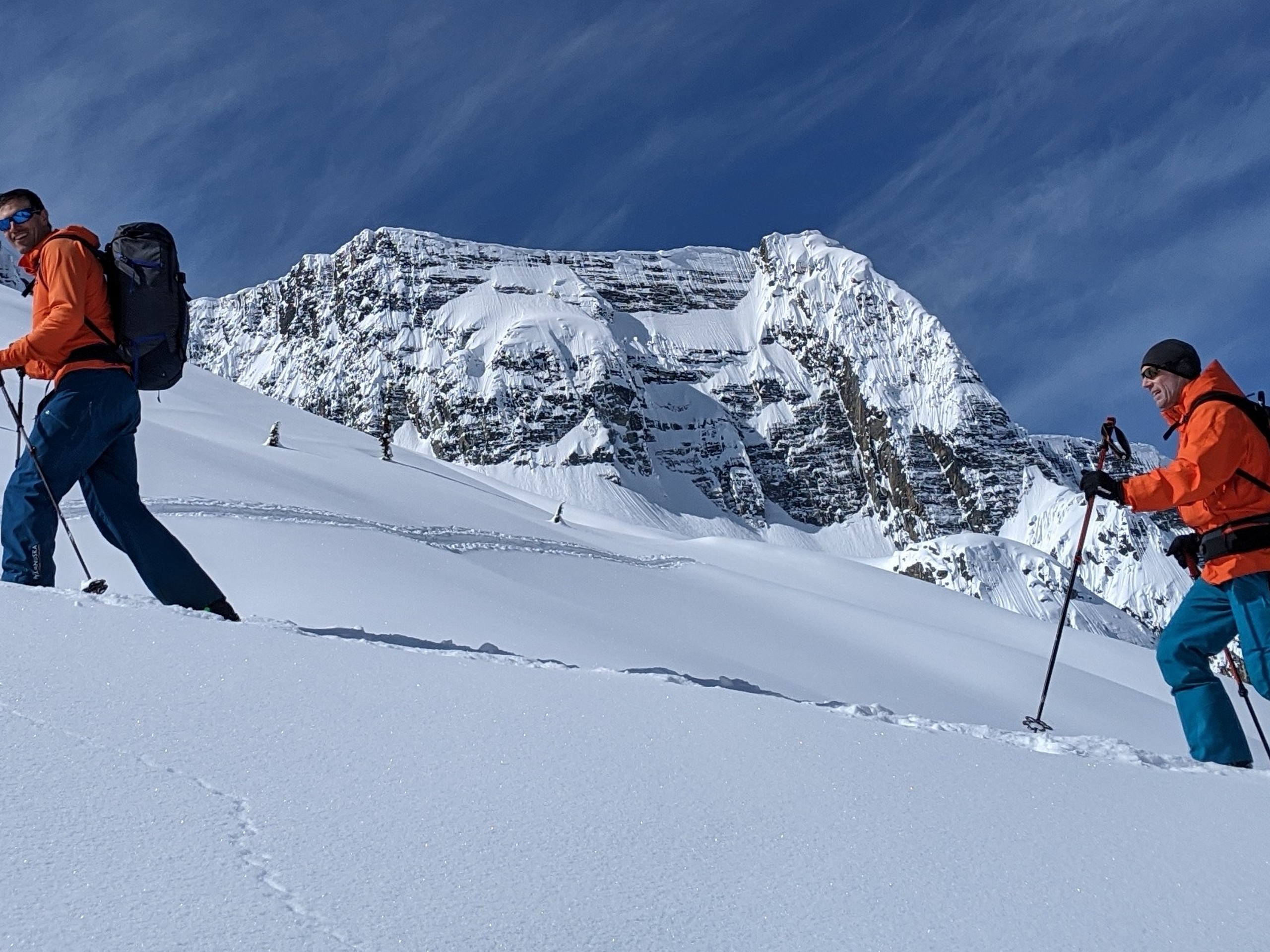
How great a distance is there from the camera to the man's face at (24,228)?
507cm

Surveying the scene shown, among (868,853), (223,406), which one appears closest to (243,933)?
(868,853)

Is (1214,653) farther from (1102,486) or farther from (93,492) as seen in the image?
(93,492)

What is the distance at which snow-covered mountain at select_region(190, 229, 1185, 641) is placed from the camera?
164 metres

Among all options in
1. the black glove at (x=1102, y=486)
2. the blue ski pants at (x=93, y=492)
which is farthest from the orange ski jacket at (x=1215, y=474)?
the blue ski pants at (x=93, y=492)

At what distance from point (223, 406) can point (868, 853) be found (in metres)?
29.5

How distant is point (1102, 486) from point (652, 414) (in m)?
176

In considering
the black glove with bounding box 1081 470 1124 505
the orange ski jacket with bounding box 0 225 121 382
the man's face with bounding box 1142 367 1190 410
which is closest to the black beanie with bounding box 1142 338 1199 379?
the man's face with bounding box 1142 367 1190 410

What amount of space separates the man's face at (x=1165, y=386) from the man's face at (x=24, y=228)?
5892 millimetres

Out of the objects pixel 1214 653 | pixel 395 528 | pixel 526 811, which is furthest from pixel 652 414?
pixel 526 811

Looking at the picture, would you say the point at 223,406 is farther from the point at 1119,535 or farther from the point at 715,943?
the point at 1119,535

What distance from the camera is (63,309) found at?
15.8 ft

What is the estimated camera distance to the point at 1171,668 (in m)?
4.92

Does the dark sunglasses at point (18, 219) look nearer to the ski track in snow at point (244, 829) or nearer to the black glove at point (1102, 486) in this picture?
the ski track in snow at point (244, 829)

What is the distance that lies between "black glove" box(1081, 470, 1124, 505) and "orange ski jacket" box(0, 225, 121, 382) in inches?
198
